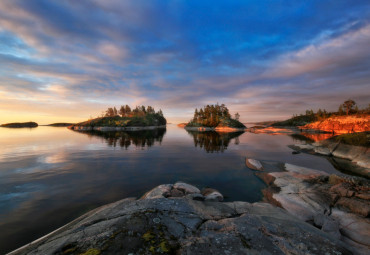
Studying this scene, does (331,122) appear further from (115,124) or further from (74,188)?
(115,124)

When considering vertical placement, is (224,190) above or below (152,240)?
below

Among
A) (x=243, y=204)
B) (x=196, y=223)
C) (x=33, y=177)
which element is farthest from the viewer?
(x=33, y=177)

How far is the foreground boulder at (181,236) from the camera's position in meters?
4.15

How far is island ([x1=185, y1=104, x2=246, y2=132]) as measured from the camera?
435 feet

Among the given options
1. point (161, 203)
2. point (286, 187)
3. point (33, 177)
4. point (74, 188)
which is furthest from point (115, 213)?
point (33, 177)

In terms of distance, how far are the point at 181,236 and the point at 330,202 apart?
36.1 ft

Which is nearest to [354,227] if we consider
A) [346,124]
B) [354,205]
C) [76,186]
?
[354,205]

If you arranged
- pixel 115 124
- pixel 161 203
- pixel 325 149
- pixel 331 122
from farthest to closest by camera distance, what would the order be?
1. pixel 115 124
2. pixel 331 122
3. pixel 325 149
4. pixel 161 203

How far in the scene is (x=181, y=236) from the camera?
15.8 feet

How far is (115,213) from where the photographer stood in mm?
6199

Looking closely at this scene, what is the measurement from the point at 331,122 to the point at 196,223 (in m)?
136

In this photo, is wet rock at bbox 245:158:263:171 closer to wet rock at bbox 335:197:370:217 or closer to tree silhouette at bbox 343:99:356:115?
wet rock at bbox 335:197:370:217

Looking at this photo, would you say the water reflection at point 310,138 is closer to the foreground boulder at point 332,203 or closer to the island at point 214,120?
the foreground boulder at point 332,203

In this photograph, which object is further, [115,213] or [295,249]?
[115,213]
